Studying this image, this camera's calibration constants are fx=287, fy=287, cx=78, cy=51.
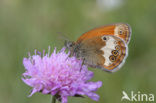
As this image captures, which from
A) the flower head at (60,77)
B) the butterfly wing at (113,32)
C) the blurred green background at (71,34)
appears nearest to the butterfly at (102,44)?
the butterfly wing at (113,32)

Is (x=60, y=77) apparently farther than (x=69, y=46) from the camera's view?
No

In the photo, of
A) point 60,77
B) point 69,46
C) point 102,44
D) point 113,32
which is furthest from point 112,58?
point 60,77

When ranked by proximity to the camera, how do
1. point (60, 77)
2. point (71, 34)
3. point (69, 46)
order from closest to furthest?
point (60, 77) → point (69, 46) → point (71, 34)

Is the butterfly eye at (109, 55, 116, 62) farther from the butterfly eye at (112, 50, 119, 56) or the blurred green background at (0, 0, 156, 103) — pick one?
the blurred green background at (0, 0, 156, 103)

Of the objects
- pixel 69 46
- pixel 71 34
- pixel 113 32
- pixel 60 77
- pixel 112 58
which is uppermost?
pixel 71 34

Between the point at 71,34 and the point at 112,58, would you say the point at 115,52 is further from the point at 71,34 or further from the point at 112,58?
the point at 71,34

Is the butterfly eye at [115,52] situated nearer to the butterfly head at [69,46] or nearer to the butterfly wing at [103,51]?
the butterfly wing at [103,51]
